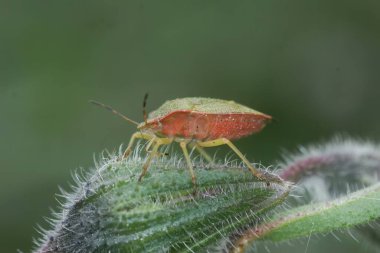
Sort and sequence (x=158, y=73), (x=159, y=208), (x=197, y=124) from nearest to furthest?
(x=159, y=208)
(x=197, y=124)
(x=158, y=73)

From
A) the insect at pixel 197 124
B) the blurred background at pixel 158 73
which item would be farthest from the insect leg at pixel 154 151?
the blurred background at pixel 158 73

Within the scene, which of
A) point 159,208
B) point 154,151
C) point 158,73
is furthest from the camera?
point 158,73

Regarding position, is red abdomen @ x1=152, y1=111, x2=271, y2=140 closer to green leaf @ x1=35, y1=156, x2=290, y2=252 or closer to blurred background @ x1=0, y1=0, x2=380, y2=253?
green leaf @ x1=35, y1=156, x2=290, y2=252

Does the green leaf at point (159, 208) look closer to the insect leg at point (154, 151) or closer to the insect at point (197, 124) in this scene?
the insect leg at point (154, 151)

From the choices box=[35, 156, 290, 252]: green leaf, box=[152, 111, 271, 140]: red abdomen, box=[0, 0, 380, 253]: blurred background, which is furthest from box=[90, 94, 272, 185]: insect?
box=[0, 0, 380, 253]: blurred background

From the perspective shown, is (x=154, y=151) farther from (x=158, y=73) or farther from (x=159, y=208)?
(x=158, y=73)

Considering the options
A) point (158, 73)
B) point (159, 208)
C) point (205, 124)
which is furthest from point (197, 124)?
point (158, 73)

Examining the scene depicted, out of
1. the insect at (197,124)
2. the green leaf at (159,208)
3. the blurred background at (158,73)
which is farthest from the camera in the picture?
the blurred background at (158,73)
